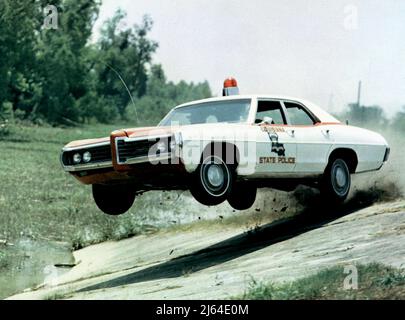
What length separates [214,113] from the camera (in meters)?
13.4

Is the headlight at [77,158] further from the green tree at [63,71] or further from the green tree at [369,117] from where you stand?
the green tree at [63,71]

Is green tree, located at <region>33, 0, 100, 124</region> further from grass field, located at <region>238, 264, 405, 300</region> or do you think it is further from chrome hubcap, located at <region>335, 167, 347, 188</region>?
grass field, located at <region>238, 264, 405, 300</region>

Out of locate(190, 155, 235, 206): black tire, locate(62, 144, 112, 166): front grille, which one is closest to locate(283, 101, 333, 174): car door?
locate(190, 155, 235, 206): black tire

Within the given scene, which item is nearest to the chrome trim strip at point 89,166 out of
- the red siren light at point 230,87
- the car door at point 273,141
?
the car door at point 273,141

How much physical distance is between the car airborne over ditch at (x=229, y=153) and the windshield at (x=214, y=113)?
0.01 meters

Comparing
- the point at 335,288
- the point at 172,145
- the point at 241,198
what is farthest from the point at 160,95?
the point at 335,288

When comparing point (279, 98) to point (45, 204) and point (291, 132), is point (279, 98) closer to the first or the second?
point (291, 132)

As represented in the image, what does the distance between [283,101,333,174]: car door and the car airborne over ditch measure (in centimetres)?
1

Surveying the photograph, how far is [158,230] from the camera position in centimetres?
2009

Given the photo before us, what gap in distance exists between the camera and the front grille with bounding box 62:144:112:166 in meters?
12.2

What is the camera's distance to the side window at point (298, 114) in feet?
47.6

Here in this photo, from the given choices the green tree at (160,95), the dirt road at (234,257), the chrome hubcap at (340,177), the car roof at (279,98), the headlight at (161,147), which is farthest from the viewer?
the green tree at (160,95)
